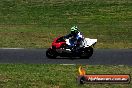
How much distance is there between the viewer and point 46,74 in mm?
17500

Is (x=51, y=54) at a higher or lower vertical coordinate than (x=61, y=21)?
higher

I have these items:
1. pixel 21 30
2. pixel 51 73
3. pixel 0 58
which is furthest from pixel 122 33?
pixel 51 73

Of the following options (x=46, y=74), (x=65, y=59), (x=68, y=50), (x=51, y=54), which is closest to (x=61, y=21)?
(x=68, y=50)

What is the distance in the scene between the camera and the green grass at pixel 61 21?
28.6 m

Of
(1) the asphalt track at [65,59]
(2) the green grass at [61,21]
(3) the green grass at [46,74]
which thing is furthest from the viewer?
(2) the green grass at [61,21]

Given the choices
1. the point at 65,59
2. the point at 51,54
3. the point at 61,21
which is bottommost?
the point at 61,21

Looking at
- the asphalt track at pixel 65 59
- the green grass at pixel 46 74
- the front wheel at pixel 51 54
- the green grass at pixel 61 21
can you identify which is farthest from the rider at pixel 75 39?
the green grass at pixel 61 21

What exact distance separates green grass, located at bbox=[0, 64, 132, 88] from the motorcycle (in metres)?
2.53

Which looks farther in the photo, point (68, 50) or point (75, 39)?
point (68, 50)

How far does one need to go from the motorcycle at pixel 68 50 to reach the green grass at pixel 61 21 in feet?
12.8

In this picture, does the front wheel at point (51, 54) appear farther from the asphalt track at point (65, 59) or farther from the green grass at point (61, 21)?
the green grass at point (61, 21)

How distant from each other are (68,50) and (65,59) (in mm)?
661

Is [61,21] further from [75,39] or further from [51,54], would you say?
[51,54]

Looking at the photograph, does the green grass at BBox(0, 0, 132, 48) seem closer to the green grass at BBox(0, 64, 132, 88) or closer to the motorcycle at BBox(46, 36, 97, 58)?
the motorcycle at BBox(46, 36, 97, 58)
